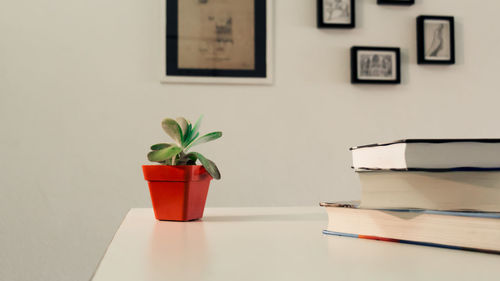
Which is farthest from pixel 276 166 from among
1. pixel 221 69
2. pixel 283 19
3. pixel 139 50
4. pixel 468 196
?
pixel 468 196

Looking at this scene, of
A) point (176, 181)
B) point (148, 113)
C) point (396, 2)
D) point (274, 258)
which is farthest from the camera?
point (396, 2)

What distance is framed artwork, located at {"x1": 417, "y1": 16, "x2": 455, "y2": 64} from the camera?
1.92 meters

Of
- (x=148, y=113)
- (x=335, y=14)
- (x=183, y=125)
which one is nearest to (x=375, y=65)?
(x=335, y=14)

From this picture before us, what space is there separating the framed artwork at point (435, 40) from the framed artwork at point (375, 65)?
12cm

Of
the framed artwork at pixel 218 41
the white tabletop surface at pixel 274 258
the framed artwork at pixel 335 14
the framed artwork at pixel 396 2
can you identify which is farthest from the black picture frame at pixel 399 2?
the white tabletop surface at pixel 274 258

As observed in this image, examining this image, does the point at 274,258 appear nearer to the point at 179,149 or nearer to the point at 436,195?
the point at 436,195

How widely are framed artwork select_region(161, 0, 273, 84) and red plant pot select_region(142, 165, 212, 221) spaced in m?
1.02

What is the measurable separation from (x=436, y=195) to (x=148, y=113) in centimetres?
144

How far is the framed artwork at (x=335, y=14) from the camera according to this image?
1866 mm

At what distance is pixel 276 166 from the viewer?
1851mm

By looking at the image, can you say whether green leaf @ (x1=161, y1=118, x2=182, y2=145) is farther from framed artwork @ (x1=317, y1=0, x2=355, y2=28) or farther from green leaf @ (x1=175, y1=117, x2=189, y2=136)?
framed artwork @ (x1=317, y1=0, x2=355, y2=28)

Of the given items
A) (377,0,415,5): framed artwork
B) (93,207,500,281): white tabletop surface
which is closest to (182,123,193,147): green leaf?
(93,207,500,281): white tabletop surface

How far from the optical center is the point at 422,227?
0.52 m

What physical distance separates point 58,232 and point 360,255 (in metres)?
1.55
